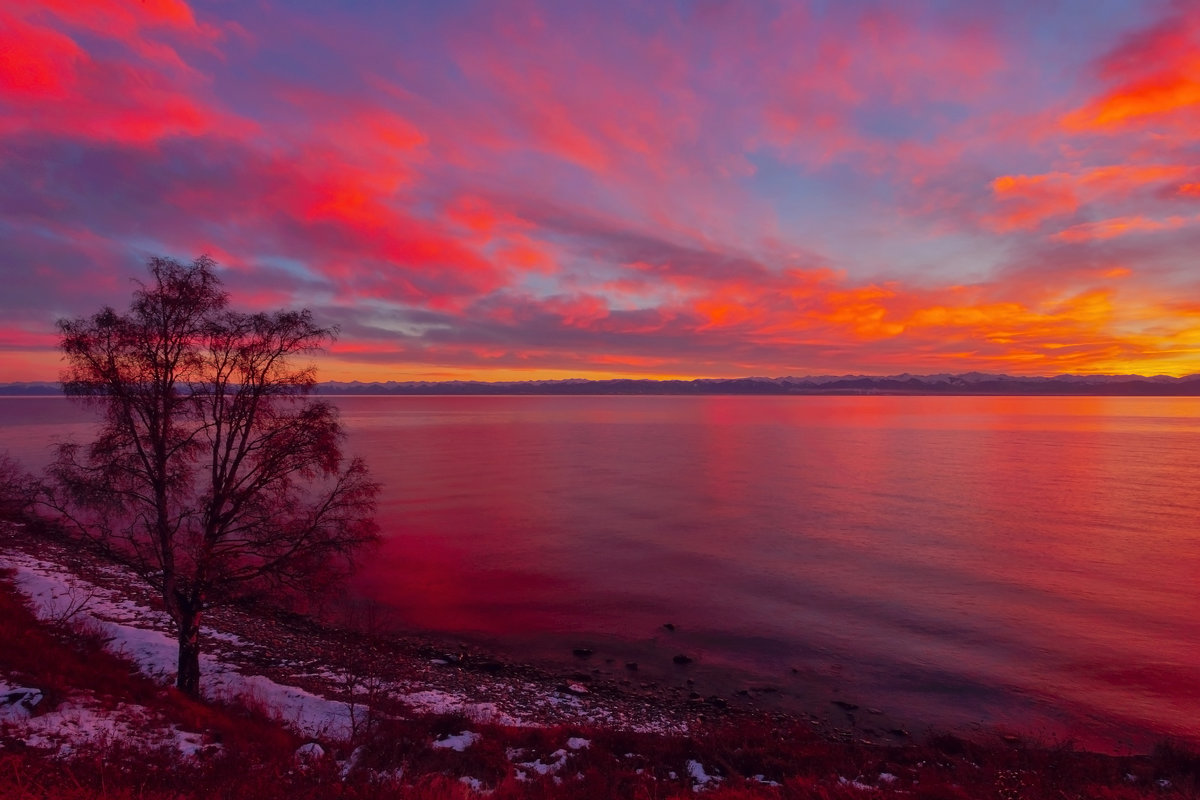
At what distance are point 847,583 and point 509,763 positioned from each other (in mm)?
26051

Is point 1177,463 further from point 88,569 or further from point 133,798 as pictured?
point 88,569

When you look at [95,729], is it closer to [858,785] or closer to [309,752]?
[309,752]

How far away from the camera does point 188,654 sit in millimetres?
17125

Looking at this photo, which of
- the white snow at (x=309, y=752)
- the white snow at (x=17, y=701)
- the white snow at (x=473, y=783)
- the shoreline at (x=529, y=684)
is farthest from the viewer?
the shoreline at (x=529, y=684)

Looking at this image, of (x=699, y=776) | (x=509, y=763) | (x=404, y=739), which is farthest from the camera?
(x=404, y=739)

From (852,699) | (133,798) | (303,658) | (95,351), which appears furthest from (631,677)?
(95,351)

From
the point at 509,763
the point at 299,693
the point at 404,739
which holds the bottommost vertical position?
the point at 299,693

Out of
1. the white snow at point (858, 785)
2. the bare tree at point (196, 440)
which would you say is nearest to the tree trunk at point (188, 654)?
the bare tree at point (196, 440)

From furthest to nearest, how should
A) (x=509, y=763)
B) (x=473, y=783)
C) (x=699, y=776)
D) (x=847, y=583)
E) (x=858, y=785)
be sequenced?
(x=847, y=583), (x=699, y=776), (x=509, y=763), (x=858, y=785), (x=473, y=783)

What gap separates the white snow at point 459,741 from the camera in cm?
1548

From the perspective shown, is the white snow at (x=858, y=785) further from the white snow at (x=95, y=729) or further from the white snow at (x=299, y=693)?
the white snow at (x=95, y=729)

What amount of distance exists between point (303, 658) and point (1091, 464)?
102037 millimetres

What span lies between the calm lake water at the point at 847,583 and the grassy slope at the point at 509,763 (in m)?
3.74

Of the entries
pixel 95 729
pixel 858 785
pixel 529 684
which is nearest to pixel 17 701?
pixel 95 729
